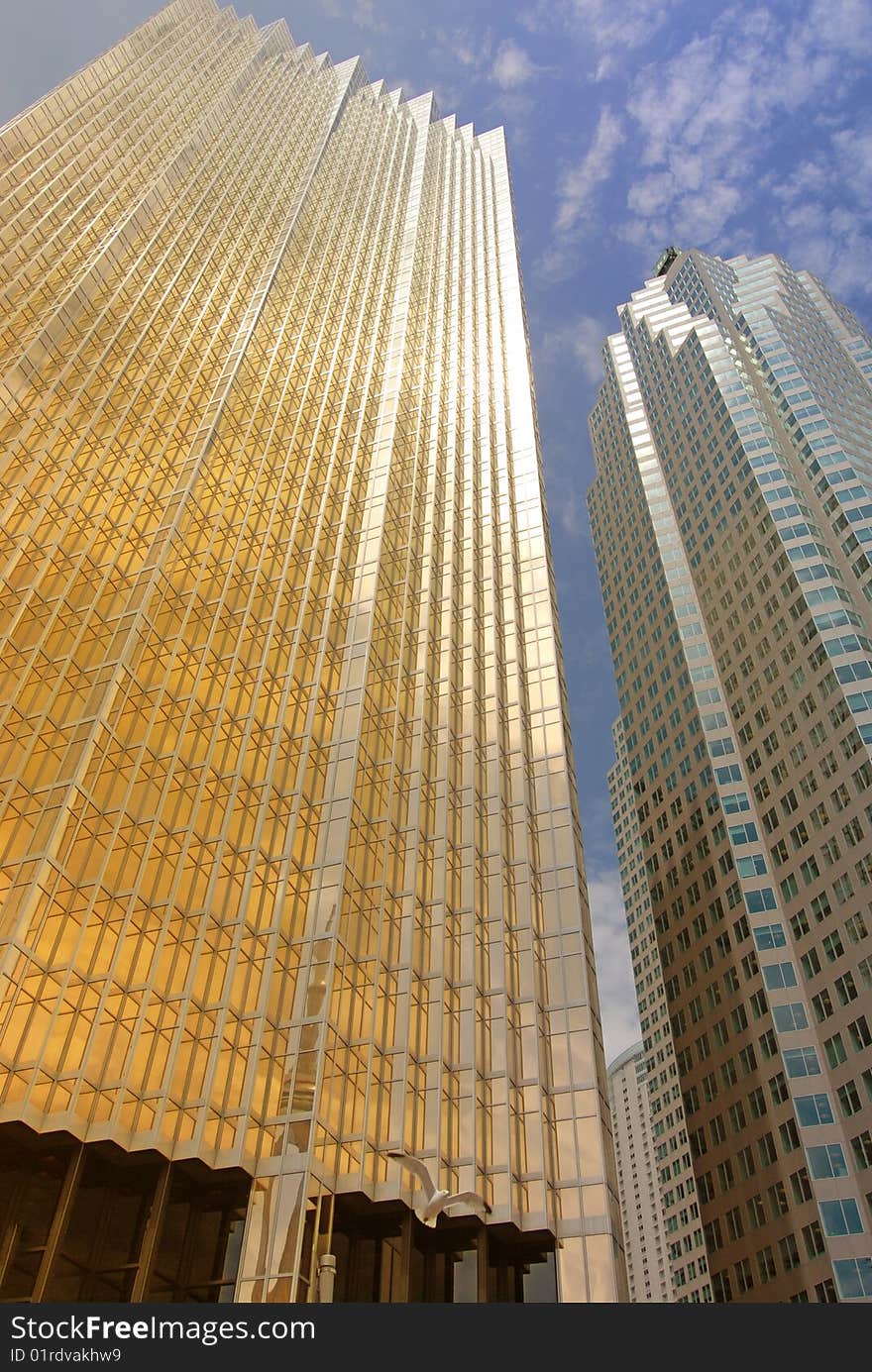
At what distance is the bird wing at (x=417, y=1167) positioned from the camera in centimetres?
3906

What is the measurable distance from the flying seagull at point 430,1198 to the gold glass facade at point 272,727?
1.01m

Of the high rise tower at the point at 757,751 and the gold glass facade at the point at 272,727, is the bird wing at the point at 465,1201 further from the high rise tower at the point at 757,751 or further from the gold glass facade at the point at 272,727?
the high rise tower at the point at 757,751

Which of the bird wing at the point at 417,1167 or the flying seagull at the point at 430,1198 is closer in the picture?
the flying seagull at the point at 430,1198

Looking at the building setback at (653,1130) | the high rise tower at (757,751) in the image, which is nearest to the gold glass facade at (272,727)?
the high rise tower at (757,751)

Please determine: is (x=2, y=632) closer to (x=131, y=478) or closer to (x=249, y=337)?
(x=131, y=478)

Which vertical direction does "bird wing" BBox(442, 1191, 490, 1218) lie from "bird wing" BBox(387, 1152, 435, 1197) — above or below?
below

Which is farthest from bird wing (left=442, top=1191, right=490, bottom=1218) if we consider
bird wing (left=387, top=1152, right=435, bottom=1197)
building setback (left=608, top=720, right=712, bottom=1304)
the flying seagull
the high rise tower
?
building setback (left=608, top=720, right=712, bottom=1304)

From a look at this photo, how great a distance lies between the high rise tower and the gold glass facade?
25247 mm

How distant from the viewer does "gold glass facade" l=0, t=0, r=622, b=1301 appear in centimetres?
3991

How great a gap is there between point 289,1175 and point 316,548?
3926 cm

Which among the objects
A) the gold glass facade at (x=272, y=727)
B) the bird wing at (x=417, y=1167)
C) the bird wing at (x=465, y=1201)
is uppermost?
the gold glass facade at (x=272, y=727)

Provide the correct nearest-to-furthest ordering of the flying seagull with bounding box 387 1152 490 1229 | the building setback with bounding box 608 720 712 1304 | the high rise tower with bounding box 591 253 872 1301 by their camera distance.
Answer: the flying seagull with bounding box 387 1152 490 1229, the high rise tower with bounding box 591 253 872 1301, the building setback with bounding box 608 720 712 1304

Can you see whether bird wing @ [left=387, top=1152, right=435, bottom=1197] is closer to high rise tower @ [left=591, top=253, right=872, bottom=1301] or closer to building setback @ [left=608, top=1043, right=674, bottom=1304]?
high rise tower @ [left=591, top=253, right=872, bottom=1301]

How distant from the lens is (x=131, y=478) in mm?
65125
